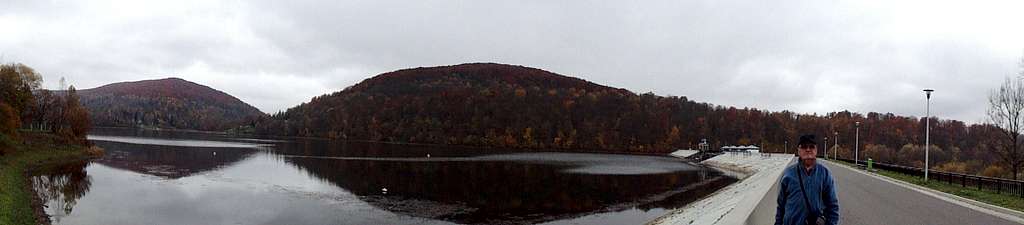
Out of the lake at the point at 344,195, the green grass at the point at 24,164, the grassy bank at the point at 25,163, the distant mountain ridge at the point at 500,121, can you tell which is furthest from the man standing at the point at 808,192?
the distant mountain ridge at the point at 500,121

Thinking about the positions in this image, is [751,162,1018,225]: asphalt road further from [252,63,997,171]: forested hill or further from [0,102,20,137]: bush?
[252,63,997,171]: forested hill

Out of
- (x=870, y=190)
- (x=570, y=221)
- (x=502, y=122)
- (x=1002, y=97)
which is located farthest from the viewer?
(x=502, y=122)

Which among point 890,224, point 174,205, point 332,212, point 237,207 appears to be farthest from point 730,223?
point 174,205

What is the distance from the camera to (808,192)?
5.65m

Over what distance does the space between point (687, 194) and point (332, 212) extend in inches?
887

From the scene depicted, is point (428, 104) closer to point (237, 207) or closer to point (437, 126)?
point (437, 126)

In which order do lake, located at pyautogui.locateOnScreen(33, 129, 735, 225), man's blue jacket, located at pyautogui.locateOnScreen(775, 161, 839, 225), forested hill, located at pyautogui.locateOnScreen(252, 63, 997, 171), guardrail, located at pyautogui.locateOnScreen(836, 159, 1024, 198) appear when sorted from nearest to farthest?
man's blue jacket, located at pyautogui.locateOnScreen(775, 161, 839, 225), guardrail, located at pyautogui.locateOnScreen(836, 159, 1024, 198), lake, located at pyautogui.locateOnScreen(33, 129, 735, 225), forested hill, located at pyautogui.locateOnScreen(252, 63, 997, 171)

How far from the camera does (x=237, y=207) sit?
27141 mm

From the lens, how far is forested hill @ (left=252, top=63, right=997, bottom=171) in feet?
447

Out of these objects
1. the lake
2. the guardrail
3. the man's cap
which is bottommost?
the lake

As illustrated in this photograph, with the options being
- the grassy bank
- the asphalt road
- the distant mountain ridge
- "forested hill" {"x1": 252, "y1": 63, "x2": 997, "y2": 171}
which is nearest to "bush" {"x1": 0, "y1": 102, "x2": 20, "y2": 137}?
the grassy bank

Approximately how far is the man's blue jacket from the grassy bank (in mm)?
22505

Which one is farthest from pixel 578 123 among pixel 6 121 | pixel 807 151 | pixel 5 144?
pixel 807 151

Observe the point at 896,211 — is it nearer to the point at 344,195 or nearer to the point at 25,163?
the point at 344,195
